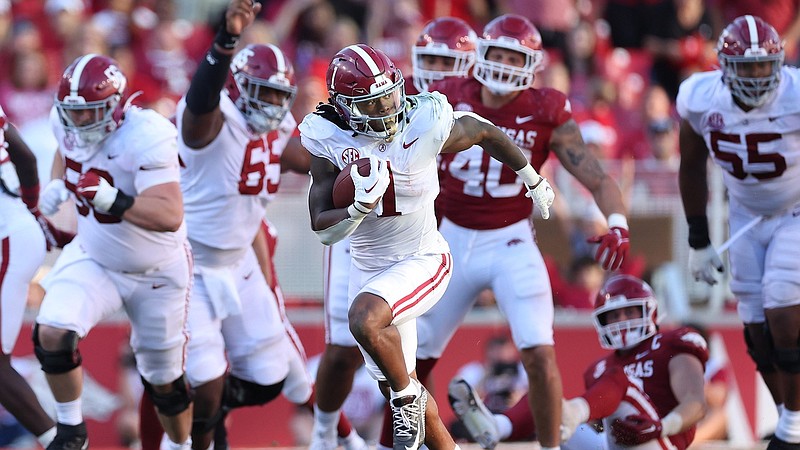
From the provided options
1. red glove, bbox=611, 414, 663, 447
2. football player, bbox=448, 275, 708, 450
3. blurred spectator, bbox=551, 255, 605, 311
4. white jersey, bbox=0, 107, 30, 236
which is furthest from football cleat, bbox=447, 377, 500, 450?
blurred spectator, bbox=551, 255, 605, 311

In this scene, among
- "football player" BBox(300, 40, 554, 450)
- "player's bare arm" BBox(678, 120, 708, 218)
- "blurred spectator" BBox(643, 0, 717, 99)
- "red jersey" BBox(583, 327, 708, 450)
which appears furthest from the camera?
"blurred spectator" BBox(643, 0, 717, 99)

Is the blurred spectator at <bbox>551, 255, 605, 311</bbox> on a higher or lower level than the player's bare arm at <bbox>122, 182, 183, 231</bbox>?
lower

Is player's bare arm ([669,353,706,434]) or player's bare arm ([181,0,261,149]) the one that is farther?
player's bare arm ([669,353,706,434])

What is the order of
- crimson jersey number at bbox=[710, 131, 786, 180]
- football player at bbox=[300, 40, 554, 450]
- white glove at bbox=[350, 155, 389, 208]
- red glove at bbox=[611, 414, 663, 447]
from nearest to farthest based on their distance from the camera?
white glove at bbox=[350, 155, 389, 208] < football player at bbox=[300, 40, 554, 450] < red glove at bbox=[611, 414, 663, 447] < crimson jersey number at bbox=[710, 131, 786, 180]

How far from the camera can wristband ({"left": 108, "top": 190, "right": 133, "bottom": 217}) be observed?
234 inches

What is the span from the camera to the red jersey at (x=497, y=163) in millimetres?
6676

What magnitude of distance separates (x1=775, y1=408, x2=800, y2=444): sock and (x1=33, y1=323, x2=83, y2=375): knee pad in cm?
349

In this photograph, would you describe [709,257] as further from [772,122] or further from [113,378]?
[113,378]

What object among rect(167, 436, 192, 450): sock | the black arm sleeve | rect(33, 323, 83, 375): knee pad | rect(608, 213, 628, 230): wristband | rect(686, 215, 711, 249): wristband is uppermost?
the black arm sleeve

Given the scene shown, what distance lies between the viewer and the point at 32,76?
10352mm

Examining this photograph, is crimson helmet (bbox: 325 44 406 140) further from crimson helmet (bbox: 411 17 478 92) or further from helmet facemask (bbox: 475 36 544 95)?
crimson helmet (bbox: 411 17 478 92)

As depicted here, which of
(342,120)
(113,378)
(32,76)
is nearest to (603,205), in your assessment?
(342,120)

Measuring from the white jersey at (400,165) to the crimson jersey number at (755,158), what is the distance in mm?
1870

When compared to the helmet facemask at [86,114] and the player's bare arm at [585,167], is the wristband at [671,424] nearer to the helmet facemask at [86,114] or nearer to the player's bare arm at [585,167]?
the player's bare arm at [585,167]
